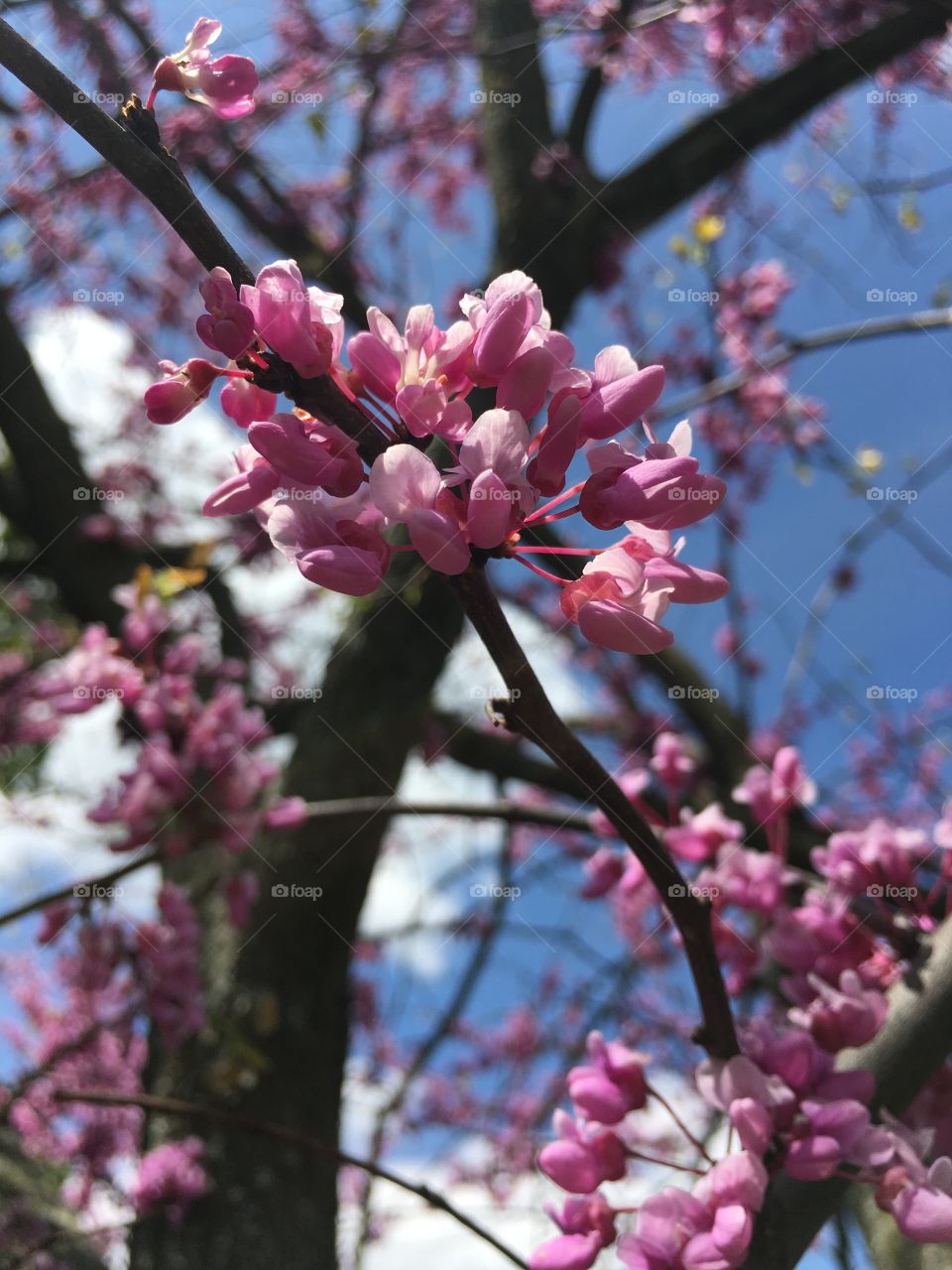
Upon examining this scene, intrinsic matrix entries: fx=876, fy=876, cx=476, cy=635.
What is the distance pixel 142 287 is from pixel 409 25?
189 centimetres

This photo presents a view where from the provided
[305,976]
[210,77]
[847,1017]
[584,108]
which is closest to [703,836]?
[847,1017]

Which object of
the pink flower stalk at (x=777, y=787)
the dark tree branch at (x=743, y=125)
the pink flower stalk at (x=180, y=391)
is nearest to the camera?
the pink flower stalk at (x=180, y=391)

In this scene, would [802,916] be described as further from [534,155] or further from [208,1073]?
[534,155]

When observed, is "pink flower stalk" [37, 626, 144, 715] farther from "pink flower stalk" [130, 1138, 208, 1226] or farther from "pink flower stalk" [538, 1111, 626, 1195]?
"pink flower stalk" [538, 1111, 626, 1195]

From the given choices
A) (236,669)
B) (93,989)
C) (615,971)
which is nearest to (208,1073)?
(93,989)

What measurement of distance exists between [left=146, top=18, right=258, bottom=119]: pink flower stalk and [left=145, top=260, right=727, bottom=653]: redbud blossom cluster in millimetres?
242

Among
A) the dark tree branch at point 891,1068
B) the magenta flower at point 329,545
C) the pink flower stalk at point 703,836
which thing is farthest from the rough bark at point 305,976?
the magenta flower at point 329,545

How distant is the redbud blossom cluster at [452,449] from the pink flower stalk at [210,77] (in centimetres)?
24

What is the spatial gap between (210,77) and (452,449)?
1.37ft

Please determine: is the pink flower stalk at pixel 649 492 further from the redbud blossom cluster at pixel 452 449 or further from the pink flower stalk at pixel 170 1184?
the pink flower stalk at pixel 170 1184

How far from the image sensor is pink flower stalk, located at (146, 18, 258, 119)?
77 cm

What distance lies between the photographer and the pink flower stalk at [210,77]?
770 mm

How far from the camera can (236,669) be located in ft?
7.87

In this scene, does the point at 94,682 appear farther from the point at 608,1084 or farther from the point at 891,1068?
the point at 891,1068
